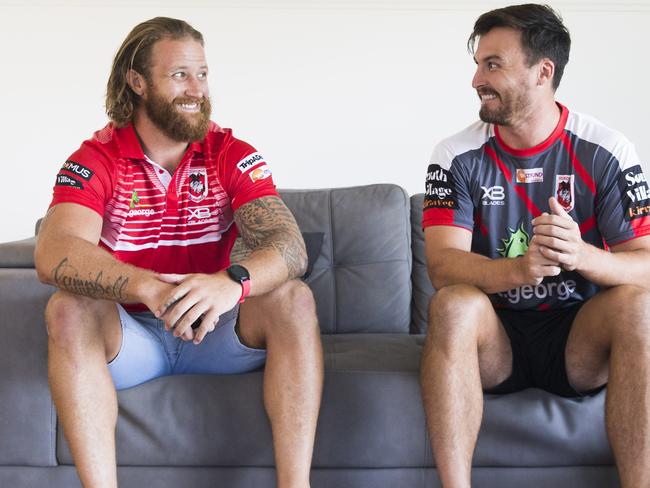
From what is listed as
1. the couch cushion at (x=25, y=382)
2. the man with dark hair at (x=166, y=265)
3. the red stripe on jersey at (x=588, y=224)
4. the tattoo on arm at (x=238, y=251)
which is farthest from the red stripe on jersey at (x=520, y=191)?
the couch cushion at (x=25, y=382)

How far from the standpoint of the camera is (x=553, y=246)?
5.57ft

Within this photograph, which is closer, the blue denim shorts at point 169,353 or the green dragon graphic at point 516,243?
the blue denim shorts at point 169,353

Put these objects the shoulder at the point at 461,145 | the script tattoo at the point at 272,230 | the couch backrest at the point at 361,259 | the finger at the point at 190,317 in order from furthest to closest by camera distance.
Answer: the couch backrest at the point at 361,259, the shoulder at the point at 461,145, the script tattoo at the point at 272,230, the finger at the point at 190,317

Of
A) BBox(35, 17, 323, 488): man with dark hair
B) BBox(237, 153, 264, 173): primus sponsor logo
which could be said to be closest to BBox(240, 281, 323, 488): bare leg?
BBox(35, 17, 323, 488): man with dark hair

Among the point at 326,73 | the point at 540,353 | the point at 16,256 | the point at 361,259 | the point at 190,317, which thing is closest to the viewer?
the point at 190,317

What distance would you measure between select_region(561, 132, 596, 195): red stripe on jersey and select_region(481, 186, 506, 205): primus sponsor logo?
0.59ft

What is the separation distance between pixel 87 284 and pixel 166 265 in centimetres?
28

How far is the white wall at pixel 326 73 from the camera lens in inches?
137

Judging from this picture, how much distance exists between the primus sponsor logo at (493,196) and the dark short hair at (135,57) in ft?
2.67

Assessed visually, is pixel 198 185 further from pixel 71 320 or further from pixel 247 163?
pixel 71 320

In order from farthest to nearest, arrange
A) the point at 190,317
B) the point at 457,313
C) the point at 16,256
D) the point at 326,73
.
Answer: the point at 326,73, the point at 16,256, the point at 457,313, the point at 190,317

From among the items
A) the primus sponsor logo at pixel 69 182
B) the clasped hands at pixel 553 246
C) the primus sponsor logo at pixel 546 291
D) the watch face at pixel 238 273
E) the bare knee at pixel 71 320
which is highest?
the primus sponsor logo at pixel 69 182

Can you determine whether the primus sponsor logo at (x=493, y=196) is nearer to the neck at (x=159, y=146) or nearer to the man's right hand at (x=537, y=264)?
the man's right hand at (x=537, y=264)

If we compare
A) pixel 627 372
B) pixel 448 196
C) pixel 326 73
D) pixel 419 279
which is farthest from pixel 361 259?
pixel 326 73
